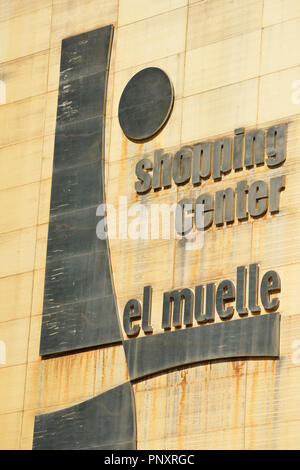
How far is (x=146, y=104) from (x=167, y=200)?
9.54 ft

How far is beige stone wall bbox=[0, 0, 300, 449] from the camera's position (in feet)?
118

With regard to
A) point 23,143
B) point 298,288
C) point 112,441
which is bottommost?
point 112,441

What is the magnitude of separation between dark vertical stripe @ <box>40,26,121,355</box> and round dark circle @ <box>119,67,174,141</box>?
92 cm

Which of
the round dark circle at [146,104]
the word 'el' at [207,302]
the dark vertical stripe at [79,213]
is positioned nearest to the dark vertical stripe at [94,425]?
the dark vertical stripe at [79,213]

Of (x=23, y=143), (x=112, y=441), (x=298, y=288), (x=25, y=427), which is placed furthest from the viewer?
(x=23, y=143)

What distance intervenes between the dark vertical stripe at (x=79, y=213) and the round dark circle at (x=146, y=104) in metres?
0.92

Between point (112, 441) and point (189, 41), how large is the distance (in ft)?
34.6

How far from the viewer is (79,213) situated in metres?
40.8

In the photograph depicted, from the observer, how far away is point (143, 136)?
3994cm

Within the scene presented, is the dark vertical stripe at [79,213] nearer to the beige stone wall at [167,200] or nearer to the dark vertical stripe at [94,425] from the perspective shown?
the beige stone wall at [167,200]

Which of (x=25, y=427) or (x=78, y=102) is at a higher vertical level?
(x=78, y=102)

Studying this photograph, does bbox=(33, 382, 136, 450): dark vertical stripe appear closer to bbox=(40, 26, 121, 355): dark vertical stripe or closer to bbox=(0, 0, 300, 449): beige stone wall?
bbox=(0, 0, 300, 449): beige stone wall

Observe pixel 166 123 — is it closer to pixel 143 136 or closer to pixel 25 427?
pixel 143 136

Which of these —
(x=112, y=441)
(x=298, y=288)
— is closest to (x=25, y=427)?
(x=112, y=441)
